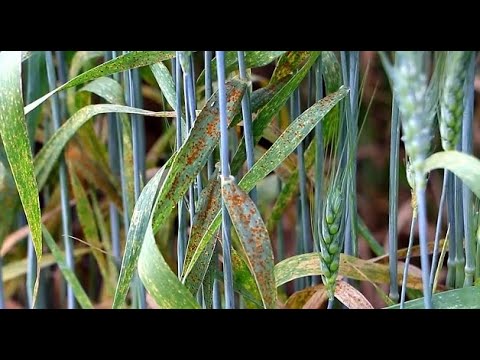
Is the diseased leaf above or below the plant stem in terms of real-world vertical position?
below

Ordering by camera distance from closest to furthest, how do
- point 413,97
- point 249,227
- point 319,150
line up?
point 413,97, point 249,227, point 319,150

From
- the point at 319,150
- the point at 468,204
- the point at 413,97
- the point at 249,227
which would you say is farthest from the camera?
the point at 319,150

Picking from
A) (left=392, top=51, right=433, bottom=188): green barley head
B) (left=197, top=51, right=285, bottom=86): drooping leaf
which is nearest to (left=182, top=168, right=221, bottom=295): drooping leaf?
(left=197, top=51, right=285, bottom=86): drooping leaf

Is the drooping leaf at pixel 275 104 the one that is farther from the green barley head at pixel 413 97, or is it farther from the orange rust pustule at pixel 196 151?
the green barley head at pixel 413 97

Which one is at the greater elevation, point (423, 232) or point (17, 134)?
point (17, 134)

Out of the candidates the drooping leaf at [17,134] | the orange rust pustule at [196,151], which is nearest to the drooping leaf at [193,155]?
the orange rust pustule at [196,151]

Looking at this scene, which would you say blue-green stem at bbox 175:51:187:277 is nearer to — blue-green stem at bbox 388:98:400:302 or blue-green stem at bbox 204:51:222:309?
blue-green stem at bbox 204:51:222:309

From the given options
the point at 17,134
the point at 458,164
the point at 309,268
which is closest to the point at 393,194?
the point at 309,268

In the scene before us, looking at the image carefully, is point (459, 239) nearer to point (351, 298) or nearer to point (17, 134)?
point (351, 298)
